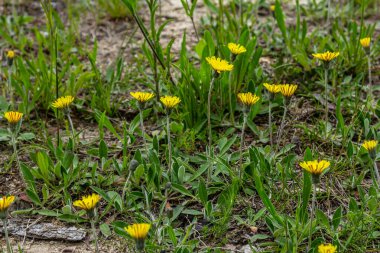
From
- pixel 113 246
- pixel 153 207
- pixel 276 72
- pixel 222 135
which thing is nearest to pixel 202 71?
pixel 222 135

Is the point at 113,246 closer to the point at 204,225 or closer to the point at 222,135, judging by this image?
the point at 204,225

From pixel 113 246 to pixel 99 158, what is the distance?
690 millimetres

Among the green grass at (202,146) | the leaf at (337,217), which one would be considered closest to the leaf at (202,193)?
the green grass at (202,146)

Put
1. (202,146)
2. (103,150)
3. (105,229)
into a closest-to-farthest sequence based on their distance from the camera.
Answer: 1. (105,229)
2. (103,150)
3. (202,146)

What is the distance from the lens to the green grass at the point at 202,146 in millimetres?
2480

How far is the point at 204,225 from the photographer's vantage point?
2.56m

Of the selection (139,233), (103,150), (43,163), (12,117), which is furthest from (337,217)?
(12,117)

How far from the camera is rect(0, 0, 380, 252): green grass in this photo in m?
2.48

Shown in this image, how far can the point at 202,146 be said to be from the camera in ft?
10.2

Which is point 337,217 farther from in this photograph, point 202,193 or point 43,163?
point 43,163

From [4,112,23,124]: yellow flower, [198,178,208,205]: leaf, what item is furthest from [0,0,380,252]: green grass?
[4,112,23,124]: yellow flower

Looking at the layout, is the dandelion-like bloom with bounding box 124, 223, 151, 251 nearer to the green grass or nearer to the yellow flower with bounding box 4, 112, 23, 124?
the green grass

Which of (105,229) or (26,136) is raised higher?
(26,136)

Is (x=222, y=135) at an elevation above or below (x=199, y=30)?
below
